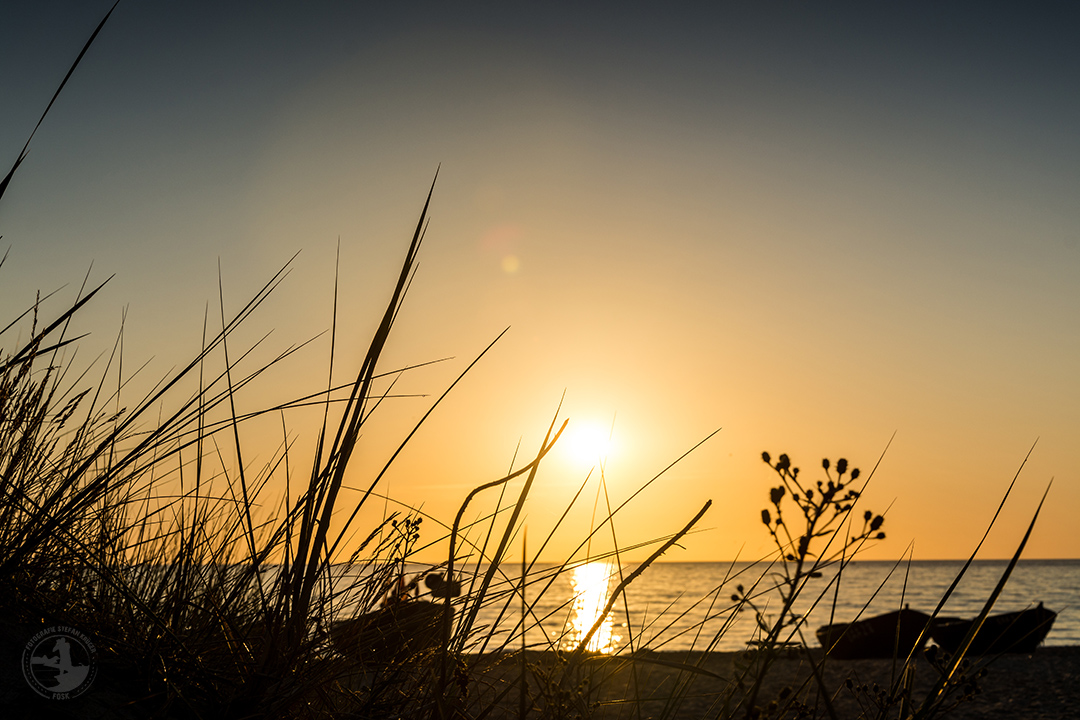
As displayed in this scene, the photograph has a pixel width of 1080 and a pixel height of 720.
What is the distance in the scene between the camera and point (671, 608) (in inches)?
105

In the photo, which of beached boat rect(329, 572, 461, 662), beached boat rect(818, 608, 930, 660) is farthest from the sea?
beached boat rect(818, 608, 930, 660)

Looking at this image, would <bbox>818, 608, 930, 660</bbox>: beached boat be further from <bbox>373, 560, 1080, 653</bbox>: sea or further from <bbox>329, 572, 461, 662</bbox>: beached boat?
<bbox>329, 572, 461, 662</bbox>: beached boat

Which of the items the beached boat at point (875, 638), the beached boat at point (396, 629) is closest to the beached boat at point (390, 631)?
the beached boat at point (396, 629)

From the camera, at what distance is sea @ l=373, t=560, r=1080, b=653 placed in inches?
48.1

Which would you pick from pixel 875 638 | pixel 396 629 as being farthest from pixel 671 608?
pixel 875 638

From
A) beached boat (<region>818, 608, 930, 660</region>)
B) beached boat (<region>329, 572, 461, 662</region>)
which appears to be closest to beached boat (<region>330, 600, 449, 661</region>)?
beached boat (<region>329, 572, 461, 662</region>)

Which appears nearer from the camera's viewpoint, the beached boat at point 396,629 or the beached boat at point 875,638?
the beached boat at point 396,629

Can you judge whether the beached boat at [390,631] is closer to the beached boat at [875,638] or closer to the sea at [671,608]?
the sea at [671,608]

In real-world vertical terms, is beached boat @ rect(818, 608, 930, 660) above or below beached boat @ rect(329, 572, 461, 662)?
below

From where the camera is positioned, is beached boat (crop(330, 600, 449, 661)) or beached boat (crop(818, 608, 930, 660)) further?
beached boat (crop(818, 608, 930, 660))

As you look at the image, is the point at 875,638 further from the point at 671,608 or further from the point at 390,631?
the point at 390,631

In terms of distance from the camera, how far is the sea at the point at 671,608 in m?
1.22

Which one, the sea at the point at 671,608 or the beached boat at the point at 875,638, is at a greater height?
the sea at the point at 671,608

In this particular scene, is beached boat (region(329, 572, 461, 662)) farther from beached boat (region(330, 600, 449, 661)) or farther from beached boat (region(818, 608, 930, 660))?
beached boat (region(818, 608, 930, 660))
